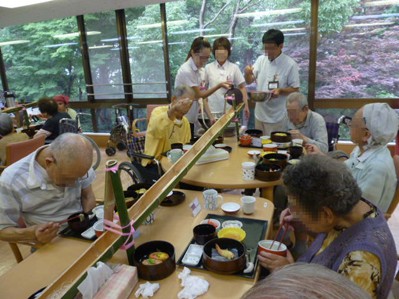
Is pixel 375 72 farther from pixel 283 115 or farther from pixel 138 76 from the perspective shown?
pixel 138 76

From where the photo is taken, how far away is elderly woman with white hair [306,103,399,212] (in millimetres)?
1627

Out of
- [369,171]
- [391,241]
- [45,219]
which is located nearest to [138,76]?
[45,219]

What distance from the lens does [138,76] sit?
18.5ft

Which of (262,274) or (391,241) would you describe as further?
(262,274)

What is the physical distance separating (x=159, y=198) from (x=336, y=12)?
409cm

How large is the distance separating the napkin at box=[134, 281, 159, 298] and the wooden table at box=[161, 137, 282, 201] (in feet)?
3.16

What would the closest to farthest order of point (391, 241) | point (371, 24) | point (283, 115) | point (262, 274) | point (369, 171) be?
point (391, 241) < point (262, 274) < point (369, 171) < point (283, 115) < point (371, 24)

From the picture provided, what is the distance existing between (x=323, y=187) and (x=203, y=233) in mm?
588

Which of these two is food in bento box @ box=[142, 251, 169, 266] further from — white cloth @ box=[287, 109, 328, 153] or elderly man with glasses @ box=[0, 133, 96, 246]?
white cloth @ box=[287, 109, 328, 153]

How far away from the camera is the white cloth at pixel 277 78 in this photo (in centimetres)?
333

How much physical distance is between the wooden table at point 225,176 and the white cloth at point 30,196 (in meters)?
0.81

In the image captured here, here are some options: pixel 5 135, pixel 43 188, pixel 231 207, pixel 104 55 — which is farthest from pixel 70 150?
pixel 104 55

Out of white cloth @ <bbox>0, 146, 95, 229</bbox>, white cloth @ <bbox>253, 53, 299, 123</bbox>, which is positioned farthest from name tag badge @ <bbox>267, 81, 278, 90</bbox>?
white cloth @ <bbox>0, 146, 95, 229</bbox>

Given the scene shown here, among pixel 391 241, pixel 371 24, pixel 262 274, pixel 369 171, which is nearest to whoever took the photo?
pixel 391 241
